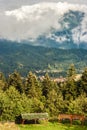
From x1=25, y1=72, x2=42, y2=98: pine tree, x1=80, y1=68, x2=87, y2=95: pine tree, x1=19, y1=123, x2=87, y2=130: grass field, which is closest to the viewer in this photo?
x1=19, y1=123, x2=87, y2=130: grass field

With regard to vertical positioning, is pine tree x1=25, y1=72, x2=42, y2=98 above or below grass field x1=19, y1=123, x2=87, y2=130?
above

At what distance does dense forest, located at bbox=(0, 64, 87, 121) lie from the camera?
96.1m

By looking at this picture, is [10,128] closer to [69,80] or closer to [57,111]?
[57,111]

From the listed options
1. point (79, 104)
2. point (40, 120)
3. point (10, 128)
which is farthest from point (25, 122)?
point (10, 128)

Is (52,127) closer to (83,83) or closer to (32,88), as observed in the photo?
(83,83)

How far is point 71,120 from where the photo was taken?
277 feet

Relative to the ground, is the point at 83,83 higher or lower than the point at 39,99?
higher

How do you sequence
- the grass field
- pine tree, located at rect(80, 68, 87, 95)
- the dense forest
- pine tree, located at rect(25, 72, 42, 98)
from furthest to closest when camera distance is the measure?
pine tree, located at rect(25, 72, 42, 98) < pine tree, located at rect(80, 68, 87, 95) < the dense forest < the grass field

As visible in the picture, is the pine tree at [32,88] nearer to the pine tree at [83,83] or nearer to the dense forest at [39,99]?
the dense forest at [39,99]

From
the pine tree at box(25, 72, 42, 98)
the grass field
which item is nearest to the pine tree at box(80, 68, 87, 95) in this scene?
the pine tree at box(25, 72, 42, 98)

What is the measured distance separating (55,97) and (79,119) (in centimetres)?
3188

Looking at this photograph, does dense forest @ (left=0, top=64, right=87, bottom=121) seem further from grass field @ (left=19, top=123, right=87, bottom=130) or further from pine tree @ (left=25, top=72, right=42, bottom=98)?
grass field @ (left=19, top=123, right=87, bottom=130)

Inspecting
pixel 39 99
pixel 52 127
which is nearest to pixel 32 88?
pixel 39 99

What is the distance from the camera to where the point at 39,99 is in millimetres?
125375
